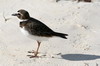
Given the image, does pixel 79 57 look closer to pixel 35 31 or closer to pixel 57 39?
pixel 57 39

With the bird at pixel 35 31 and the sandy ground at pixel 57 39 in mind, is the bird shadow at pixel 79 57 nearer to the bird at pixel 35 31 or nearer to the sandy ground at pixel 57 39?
the sandy ground at pixel 57 39

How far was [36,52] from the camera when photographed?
8734 mm

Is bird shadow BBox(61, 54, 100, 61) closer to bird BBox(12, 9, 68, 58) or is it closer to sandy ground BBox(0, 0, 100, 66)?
sandy ground BBox(0, 0, 100, 66)

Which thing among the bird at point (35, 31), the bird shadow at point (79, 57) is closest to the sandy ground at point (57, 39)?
the bird shadow at point (79, 57)

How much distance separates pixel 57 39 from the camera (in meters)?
9.52

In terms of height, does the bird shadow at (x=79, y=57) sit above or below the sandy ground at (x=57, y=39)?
below

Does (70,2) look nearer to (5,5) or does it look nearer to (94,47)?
(5,5)

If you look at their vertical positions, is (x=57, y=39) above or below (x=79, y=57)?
above

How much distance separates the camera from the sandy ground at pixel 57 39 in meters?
8.52

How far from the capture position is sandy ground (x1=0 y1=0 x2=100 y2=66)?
8.52 m

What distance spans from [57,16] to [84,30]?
101 centimetres

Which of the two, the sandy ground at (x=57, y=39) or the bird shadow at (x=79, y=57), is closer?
the sandy ground at (x=57, y=39)

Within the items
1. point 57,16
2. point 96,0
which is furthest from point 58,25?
point 96,0

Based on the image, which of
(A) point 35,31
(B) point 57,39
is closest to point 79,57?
(B) point 57,39
